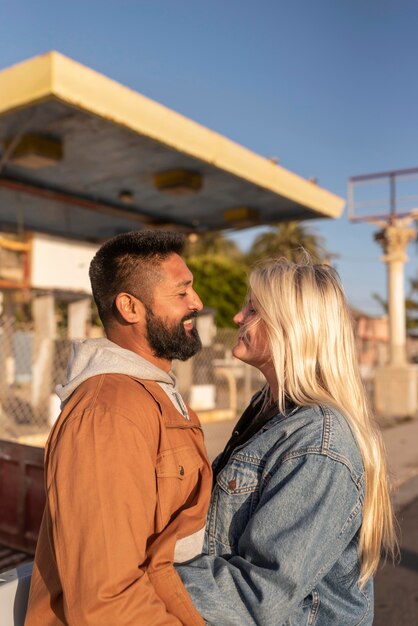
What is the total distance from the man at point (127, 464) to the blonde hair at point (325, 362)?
0.94 ft

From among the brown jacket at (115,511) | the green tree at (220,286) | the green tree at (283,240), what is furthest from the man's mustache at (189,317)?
the green tree at (283,240)

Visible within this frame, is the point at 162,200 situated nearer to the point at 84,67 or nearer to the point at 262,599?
the point at 84,67

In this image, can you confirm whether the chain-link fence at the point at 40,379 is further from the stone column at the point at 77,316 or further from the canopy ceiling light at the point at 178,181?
the canopy ceiling light at the point at 178,181

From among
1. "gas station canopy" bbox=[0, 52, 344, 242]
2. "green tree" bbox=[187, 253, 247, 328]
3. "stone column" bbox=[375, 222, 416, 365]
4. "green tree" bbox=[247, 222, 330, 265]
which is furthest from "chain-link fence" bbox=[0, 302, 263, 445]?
"green tree" bbox=[247, 222, 330, 265]

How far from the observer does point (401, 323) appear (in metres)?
15.5

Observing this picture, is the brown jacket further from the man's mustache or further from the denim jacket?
the man's mustache

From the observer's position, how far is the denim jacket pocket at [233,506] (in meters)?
1.78

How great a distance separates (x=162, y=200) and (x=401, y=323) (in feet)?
25.0

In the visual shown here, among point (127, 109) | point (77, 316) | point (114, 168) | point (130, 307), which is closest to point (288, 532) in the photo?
point (130, 307)

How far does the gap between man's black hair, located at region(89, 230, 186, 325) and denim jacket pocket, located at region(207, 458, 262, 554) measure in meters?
0.58

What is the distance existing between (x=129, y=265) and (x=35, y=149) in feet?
20.7

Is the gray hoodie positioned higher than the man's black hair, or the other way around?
the man's black hair

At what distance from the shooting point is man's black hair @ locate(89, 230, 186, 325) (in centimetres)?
195

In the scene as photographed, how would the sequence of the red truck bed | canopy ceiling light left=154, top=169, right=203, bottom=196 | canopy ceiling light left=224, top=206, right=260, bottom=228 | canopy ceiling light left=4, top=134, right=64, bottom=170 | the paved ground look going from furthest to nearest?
canopy ceiling light left=224, top=206, right=260, bottom=228, canopy ceiling light left=154, top=169, right=203, bottom=196, canopy ceiling light left=4, top=134, right=64, bottom=170, the paved ground, the red truck bed
